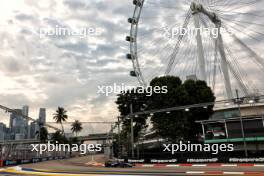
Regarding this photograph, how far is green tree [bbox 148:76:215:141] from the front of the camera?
4878 centimetres

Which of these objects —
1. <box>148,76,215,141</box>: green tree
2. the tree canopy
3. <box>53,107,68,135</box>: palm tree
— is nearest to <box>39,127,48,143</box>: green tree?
<box>53,107,68,135</box>: palm tree

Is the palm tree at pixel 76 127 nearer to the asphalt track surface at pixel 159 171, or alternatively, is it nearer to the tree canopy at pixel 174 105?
the tree canopy at pixel 174 105

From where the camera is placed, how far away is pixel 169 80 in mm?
53312

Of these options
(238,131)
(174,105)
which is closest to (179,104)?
(174,105)

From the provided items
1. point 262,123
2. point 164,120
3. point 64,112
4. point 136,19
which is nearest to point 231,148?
point 262,123

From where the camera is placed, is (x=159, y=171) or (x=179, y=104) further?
(x=179, y=104)

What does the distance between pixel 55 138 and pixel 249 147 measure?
265 feet

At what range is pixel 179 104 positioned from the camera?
5119 centimetres

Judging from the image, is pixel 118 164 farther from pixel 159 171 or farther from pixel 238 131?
pixel 238 131

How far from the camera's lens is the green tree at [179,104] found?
48781 millimetres

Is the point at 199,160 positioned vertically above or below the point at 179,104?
below

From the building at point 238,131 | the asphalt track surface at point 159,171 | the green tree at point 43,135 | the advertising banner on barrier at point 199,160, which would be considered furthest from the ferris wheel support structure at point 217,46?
the green tree at point 43,135

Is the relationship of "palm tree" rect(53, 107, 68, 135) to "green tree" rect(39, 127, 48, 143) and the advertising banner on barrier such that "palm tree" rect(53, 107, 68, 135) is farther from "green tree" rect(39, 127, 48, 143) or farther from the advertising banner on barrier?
the advertising banner on barrier

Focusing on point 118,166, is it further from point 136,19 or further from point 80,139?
point 80,139
